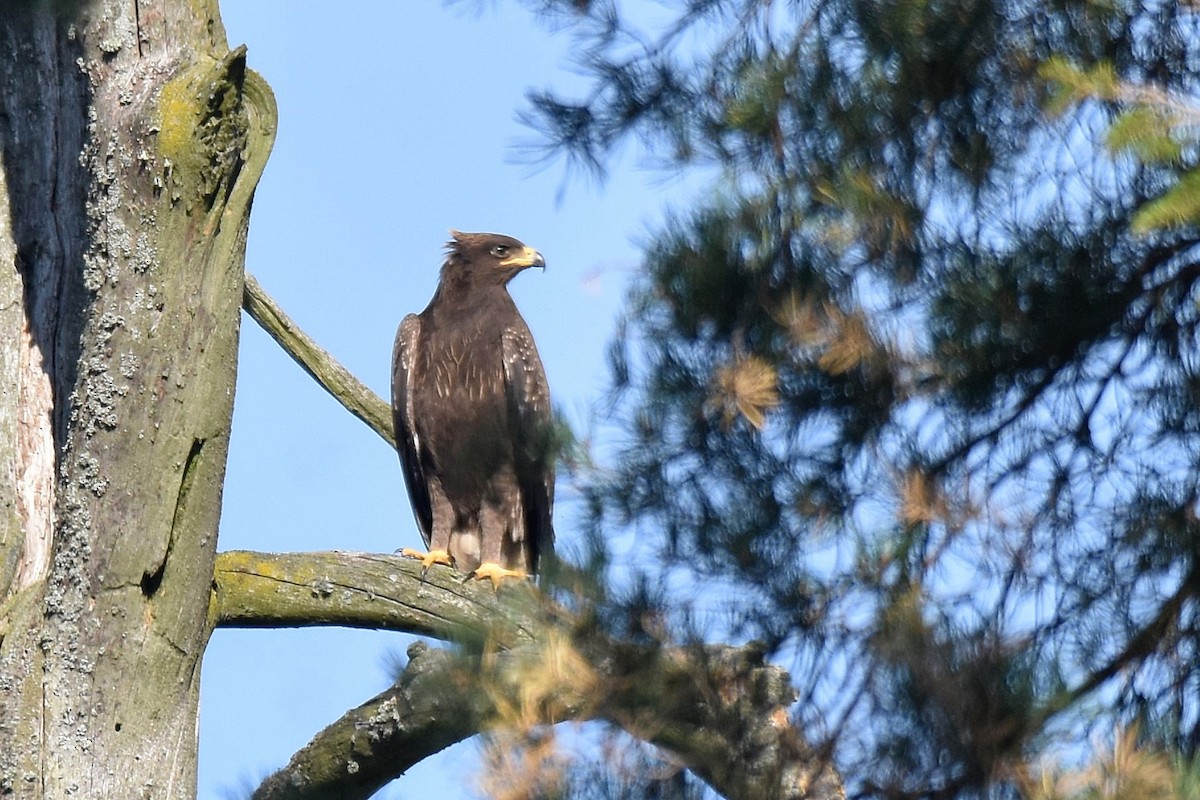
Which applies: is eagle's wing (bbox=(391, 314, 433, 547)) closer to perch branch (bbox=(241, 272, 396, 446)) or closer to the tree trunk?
perch branch (bbox=(241, 272, 396, 446))

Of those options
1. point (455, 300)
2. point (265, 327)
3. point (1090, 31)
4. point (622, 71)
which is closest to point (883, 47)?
point (1090, 31)

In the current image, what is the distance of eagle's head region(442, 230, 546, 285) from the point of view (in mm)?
6789

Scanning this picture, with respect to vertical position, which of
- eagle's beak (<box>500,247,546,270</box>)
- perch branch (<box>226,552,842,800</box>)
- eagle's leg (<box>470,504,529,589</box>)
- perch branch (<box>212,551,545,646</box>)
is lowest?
perch branch (<box>226,552,842,800</box>)

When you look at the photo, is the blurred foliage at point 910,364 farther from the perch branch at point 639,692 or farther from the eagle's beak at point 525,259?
the eagle's beak at point 525,259

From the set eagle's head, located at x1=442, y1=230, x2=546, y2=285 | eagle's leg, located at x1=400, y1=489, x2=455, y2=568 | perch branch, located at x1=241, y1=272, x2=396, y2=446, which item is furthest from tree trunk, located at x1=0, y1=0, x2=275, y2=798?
eagle's head, located at x1=442, y1=230, x2=546, y2=285

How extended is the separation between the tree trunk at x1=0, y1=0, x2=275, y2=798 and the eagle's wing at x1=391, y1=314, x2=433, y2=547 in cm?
261

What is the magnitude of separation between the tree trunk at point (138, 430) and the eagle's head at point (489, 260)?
2998 millimetres

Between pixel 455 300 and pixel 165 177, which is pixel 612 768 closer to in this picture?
pixel 165 177

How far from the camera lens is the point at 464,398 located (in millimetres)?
6301

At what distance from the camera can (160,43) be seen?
3719mm

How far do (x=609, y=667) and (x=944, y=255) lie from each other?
98cm

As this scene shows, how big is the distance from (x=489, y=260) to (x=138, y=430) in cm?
327

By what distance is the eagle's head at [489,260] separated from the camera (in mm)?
6789

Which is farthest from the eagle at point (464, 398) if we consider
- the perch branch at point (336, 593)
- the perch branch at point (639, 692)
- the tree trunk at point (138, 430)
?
the perch branch at point (639, 692)
